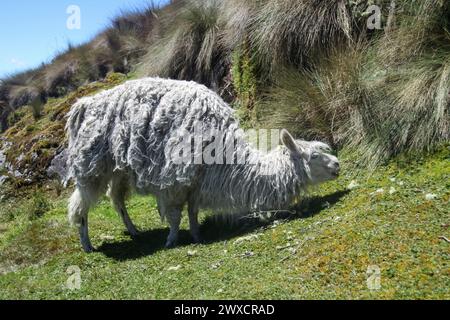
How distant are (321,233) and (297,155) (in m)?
1.54

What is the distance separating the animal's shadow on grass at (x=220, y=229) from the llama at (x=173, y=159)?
168mm

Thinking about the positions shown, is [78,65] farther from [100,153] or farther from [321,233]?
[321,233]

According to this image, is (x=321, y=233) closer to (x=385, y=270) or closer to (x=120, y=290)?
(x=385, y=270)

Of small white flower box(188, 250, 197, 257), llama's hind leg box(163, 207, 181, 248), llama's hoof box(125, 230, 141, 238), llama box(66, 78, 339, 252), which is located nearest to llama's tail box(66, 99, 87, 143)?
llama box(66, 78, 339, 252)

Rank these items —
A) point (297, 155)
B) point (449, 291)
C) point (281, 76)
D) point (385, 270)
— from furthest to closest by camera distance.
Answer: point (281, 76)
point (297, 155)
point (385, 270)
point (449, 291)

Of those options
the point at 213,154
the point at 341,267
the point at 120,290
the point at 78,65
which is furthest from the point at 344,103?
the point at 78,65

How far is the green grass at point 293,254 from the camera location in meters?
5.14

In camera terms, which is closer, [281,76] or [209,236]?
[209,236]

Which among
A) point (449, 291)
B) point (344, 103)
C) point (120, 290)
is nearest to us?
point (449, 291)

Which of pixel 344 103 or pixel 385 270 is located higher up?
pixel 344 103

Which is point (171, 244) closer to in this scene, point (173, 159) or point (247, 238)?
point (173, 159)

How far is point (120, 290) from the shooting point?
19.9ft

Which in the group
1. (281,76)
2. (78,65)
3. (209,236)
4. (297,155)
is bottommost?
(209,236)

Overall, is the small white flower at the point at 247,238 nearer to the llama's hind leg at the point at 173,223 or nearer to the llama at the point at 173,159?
the llama at the point at 173,159
